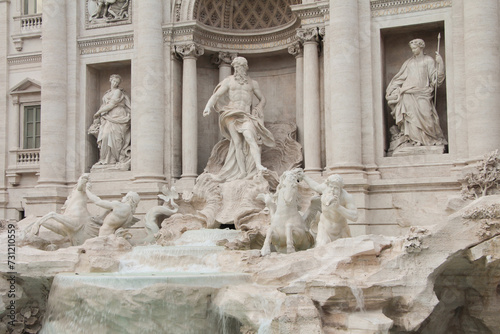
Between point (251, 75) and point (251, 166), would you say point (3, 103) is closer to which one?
point (251, 75)

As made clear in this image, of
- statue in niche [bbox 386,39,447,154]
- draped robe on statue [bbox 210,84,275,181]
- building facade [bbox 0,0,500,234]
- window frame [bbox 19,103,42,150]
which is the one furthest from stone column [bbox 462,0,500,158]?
window frame [bbox 19,103,42,150]

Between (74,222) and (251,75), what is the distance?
281 inches

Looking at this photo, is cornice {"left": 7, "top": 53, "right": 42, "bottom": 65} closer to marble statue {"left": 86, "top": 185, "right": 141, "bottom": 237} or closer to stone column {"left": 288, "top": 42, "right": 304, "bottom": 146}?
marble statue {"left": 86, "top": 185, "right": 141, "bottom": 237}

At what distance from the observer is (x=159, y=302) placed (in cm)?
1056

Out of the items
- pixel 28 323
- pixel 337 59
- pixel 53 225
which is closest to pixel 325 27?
pixel 337 59

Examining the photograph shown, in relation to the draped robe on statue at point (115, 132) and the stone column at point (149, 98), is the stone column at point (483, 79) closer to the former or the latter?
the stone column at point (149, 98)

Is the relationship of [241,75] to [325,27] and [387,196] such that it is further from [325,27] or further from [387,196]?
[387,196]

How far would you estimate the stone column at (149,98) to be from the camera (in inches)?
703

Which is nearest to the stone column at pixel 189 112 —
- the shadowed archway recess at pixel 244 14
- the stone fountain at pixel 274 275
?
the shadowed archway recess at pixel 244 14

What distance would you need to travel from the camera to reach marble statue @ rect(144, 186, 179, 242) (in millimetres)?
16406

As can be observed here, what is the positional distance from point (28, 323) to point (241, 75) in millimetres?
8170

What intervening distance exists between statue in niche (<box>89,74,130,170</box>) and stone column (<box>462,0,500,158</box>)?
9360 millimetres

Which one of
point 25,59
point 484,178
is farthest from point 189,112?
point 484,178

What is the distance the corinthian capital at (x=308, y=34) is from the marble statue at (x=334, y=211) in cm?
577
